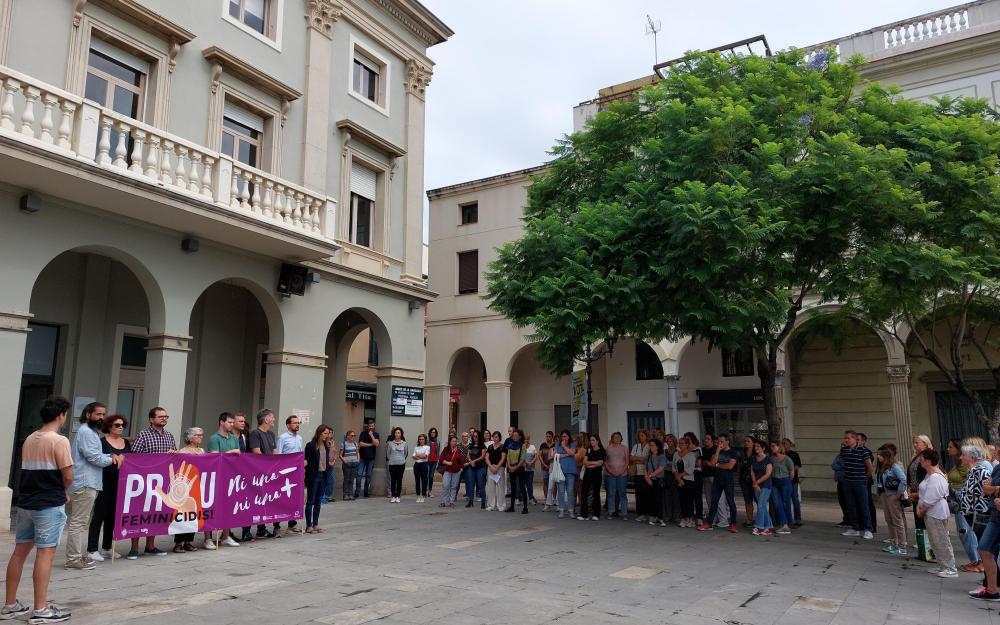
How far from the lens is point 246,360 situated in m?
17.5

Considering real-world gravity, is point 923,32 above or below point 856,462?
above

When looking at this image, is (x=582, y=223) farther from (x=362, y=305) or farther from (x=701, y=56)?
(x=362, y=305)

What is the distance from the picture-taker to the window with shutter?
87.2 ft

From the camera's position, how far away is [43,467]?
20.1 feet

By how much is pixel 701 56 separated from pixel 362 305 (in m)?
9.72

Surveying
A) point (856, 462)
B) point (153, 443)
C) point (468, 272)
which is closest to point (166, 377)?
point (153, 443)

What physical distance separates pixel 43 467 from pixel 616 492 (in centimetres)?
1082

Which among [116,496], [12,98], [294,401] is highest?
[12,98]

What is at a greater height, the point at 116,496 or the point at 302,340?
the point at 302,340

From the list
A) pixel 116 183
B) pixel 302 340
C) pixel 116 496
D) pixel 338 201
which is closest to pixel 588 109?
pixel 338 201

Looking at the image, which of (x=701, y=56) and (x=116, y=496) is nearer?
(x=116, y=496)

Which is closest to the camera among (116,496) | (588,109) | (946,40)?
(116,496)

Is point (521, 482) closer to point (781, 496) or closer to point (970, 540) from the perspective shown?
point (781, 496)

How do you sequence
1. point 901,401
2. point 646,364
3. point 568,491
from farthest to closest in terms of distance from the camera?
point 646,364, point 901,401, point 568,491
